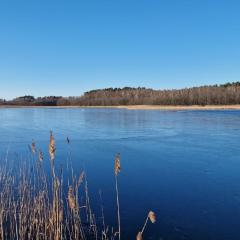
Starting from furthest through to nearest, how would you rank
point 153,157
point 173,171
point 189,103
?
1. point 189,103
2. point 153,157
3. point 173,171

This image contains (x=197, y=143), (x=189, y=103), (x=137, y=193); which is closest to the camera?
(x=137, y=193)

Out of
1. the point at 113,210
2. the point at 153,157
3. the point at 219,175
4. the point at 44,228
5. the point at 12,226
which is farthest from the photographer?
the point at 153,157

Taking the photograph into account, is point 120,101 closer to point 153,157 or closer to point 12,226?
point 153,157

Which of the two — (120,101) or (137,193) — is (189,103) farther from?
(137,193)

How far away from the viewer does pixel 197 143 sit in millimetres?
15625

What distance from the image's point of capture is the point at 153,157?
1215 cm

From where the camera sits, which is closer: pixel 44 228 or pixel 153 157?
pixel 44 228

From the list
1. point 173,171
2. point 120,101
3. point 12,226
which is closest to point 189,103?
point 120,101

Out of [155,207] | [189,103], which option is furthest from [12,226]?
[189,103]

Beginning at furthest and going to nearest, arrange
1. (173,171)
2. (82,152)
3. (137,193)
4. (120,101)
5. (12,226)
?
(120,101) < (82,152) < (173,171) < (137,193) < (12,226)

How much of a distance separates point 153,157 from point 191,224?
6396 mm

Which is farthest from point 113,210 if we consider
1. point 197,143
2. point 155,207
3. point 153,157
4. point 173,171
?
point 197,143

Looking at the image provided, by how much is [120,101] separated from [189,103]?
23.3 metres

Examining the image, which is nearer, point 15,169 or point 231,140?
point 15,169
